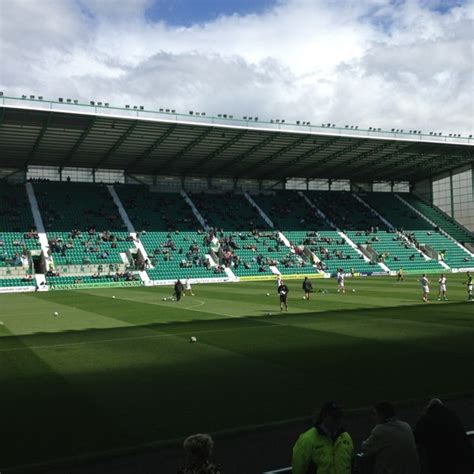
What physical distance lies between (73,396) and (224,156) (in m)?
54.6

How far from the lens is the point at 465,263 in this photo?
67.4 metres

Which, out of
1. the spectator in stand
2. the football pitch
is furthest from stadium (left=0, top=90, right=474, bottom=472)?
the spectator in stand

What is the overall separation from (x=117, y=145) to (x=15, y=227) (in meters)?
14.7

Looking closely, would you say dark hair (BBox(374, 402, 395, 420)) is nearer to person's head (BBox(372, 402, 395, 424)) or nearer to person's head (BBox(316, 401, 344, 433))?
person's head (BBox(372, 402, 395, 424))

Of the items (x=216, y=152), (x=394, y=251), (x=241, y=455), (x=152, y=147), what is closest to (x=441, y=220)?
(x=394, y=251)

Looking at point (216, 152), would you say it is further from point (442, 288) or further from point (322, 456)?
point (322, 456)

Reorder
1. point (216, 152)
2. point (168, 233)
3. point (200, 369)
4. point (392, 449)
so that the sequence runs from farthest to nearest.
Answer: point (168, 233) < point (216, 152) < point (200, 369) < point (392, 449)

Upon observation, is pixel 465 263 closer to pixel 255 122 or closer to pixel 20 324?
pixel 255 122

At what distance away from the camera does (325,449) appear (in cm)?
529

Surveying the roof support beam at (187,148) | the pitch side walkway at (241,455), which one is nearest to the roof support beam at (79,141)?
the roof support beam at (187,148)

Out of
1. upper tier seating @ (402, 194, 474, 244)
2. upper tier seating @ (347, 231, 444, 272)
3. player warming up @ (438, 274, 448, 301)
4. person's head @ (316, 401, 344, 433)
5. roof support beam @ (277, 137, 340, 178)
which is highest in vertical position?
roof support beam @ (277, 137, 340, 178)

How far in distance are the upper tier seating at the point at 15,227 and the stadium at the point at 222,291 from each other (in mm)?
251

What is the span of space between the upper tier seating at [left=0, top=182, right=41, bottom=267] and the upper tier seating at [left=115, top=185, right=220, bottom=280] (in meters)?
12.0

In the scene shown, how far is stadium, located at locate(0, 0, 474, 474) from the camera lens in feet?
30.2
